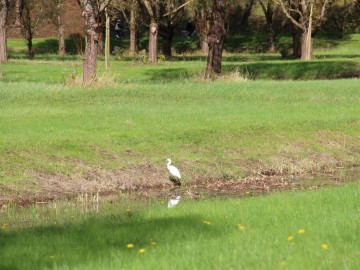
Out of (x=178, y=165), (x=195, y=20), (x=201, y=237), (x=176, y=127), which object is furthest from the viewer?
(x=195, y=20)

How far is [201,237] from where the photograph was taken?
1066 cm

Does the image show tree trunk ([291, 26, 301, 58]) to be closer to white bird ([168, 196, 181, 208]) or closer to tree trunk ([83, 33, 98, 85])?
tree trunk ([83, 33, 98, 85])

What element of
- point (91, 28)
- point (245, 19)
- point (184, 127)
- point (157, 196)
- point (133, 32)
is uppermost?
point (245, 19)

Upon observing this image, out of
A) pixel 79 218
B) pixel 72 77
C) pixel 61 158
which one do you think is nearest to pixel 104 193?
pixel 61 158

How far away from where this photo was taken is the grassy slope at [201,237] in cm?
916

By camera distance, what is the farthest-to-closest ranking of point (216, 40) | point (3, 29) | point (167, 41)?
point (167, 41), point (3, 29), point (216, 40)

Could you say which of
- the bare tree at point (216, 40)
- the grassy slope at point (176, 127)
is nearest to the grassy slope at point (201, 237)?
the grassy slope at point (176, 127)

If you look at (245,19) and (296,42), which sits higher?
(245,19)

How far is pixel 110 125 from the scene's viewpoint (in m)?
21.9

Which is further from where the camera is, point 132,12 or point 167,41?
point 167,41

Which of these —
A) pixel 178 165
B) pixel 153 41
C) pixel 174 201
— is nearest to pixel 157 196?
pixel 174 201

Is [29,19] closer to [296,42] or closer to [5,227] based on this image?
[296,42]

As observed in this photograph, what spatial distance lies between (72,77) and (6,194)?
16.2 meters

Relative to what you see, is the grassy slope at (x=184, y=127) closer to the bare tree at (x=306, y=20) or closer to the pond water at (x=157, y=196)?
the pond water at (x=157, y=196)
